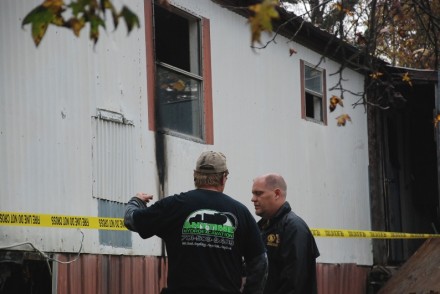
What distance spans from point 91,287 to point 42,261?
1.93 ft

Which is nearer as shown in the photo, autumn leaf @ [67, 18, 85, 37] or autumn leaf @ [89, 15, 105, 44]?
autumn leaf @ [89, 15, 105, 44]

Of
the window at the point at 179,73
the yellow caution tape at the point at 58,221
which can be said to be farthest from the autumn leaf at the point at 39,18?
the window at the point at 179,73

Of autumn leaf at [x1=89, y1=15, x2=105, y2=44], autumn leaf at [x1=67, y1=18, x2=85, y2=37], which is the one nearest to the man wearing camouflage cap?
autumn leaf at [x1=67, y1=18, x2=85, y2=37]

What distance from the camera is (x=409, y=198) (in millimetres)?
18469

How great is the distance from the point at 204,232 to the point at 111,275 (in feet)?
12.1

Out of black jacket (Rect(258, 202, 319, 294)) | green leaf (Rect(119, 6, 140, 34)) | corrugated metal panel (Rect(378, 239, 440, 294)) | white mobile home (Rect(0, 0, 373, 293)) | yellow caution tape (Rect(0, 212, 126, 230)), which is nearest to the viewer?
green leaf (Rect(119, 6, 140, 34))

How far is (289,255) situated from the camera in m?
7.45

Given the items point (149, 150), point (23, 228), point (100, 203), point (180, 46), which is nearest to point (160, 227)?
point (23, 228)

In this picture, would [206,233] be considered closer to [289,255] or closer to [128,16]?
[289,255]

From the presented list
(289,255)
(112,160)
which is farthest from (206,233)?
(112,160)

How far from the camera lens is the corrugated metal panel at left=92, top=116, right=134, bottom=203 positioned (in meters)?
9.96

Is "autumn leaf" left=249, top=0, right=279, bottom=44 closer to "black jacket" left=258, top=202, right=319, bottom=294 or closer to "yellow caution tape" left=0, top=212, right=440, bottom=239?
"black jacket" left=258, top=202, right=319, bottom=294

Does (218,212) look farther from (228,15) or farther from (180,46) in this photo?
(228,15)

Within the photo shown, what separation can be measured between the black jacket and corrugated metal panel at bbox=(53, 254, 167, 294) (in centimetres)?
240
